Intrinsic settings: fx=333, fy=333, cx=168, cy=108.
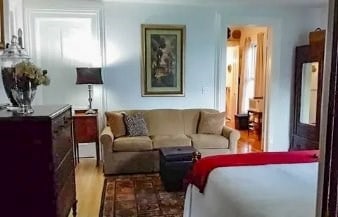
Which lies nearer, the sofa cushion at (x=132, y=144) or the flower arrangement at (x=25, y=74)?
the flower arrangement at (x=25, y=74)

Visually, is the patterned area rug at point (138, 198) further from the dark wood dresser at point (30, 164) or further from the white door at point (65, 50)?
the white door at point (65, 50)

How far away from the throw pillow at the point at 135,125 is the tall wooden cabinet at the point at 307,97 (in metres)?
2.68

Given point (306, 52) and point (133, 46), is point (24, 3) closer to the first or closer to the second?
point (133, 46)

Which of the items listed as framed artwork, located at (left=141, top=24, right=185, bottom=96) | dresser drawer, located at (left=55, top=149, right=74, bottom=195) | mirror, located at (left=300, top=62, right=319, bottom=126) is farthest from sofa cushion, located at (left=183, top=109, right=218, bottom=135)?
dresser drawer, located at (left=55, top=149, right=74, bottom=195)

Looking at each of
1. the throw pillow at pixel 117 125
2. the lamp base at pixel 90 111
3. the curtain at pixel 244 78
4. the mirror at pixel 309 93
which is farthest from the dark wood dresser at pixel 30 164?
the curtain at pixel 244 78

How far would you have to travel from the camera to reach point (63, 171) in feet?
8.67

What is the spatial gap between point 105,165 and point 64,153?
1.93m

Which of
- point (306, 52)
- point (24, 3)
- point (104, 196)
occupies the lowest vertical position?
point (104, 196)

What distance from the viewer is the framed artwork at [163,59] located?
18.3 ft

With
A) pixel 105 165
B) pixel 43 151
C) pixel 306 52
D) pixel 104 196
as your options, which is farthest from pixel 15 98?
pixel 306 52

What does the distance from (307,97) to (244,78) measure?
340 cm

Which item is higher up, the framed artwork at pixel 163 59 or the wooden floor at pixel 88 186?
the framed artwork at pixel 163 59

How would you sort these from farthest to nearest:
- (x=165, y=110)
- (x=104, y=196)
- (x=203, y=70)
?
(x=203, y=70), (x=165, y=110), (x=104, y=196)

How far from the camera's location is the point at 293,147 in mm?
6090
